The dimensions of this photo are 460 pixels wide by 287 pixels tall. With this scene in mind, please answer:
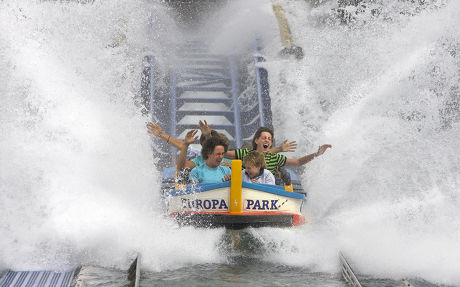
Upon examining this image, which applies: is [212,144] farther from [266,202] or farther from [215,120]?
[215,120]

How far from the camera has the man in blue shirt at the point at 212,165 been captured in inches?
200

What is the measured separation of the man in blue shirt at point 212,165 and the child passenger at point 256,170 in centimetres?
19

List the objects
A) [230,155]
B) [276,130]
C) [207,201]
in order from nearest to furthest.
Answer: [207,201] → [230,155] → [276,130]

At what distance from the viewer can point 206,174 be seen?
526cm

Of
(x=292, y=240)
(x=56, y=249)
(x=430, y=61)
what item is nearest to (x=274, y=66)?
(x=430, y=61)

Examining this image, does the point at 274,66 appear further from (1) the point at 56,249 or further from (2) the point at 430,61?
(1) the point at 56,249

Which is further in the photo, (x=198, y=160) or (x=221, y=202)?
(x=198, y=160)

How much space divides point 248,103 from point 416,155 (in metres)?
2.92

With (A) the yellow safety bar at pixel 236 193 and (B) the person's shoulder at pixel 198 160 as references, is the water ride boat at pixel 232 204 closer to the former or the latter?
(A) the yellow safety bar at pixel 236 193

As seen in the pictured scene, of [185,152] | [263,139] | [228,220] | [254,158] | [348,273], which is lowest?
[348,273]

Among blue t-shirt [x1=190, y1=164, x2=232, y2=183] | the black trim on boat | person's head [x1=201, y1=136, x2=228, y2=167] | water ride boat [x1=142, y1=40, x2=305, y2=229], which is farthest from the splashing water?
person's head [x1=201, y1=136, x2=228, y2=167]

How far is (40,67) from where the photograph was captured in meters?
6.82

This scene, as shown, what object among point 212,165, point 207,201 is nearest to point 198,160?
point 212,165

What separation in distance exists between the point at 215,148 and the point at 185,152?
33 centimetres
